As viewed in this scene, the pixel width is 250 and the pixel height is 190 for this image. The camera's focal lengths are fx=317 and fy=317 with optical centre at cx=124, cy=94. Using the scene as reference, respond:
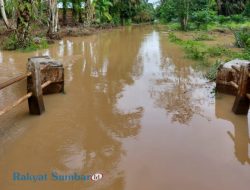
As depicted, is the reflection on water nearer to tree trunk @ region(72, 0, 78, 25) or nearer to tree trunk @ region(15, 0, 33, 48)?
tree trunk @ region(15, 0, 33, 48)

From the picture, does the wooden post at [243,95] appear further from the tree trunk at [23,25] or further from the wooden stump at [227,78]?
the tree trunk at [23,25]

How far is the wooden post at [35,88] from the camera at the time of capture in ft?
19.7

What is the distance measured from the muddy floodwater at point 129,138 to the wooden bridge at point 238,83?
0.79 ft

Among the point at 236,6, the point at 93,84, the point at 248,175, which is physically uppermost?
the point at 236,6

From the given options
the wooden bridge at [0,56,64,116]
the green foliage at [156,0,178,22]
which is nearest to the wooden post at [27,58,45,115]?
the wooden bridge at [0,56,64,116]

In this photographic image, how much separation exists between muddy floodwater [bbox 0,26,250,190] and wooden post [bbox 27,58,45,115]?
0.72 feet

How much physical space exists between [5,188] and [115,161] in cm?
152

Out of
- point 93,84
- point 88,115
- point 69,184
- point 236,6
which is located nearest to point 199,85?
point 93,84

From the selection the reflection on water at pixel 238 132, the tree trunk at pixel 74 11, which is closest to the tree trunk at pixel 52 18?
the tree trunk at pixel 74 11

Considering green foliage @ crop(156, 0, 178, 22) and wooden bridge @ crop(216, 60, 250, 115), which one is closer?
wooden bridge @ crop(216, 60, 250, 115)

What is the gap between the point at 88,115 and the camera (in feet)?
21.2

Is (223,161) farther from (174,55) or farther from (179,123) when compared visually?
(174,55)

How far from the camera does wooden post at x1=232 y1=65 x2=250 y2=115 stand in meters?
6.10

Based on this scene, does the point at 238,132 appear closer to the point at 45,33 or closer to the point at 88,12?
the point at 45,33
